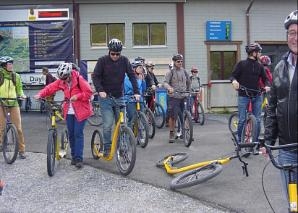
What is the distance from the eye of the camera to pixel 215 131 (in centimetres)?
1320

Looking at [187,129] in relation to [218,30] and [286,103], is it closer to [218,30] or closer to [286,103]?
[286,103]

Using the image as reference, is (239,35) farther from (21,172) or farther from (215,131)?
(21,172)

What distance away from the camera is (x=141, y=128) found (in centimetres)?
1008

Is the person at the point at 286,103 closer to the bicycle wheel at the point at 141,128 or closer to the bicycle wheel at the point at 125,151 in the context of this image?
the bicycle wheel at the point at 125,151

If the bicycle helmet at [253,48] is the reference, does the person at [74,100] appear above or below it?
below

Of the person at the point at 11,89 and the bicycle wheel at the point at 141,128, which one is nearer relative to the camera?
the person at the point at 11,89

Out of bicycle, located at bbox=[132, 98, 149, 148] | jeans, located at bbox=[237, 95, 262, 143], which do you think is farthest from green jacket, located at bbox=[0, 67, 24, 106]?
jeans, located at bbox=[237, 95, 262, 143]

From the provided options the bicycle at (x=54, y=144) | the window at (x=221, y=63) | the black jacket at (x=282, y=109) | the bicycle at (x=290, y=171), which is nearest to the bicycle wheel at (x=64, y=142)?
the bicycle at (x=54, y=144)

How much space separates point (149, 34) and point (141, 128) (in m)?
11.0

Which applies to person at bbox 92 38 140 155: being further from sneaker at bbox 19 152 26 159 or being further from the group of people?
sneaker at bbox 19 152 26 159

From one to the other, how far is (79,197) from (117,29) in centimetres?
1411

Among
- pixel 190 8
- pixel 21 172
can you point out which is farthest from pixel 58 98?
pixel 21 172

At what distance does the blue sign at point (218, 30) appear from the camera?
20.7 m

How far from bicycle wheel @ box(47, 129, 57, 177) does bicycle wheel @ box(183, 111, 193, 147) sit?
298 cm
